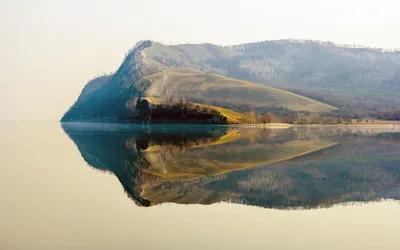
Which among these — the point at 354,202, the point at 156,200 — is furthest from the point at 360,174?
the point at 156,200

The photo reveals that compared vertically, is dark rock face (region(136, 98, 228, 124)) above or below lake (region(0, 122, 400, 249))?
below

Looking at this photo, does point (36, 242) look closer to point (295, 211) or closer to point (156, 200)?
point (156, 200)

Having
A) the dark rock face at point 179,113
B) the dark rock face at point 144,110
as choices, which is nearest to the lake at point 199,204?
the dark rock face at point 179,113

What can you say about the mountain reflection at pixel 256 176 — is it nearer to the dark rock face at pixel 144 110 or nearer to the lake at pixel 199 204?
the lake at pixel 199 204

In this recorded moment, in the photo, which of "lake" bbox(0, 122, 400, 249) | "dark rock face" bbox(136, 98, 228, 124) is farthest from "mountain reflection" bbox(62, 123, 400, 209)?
"dark rock face" bbox(136, 98, 228, 124)

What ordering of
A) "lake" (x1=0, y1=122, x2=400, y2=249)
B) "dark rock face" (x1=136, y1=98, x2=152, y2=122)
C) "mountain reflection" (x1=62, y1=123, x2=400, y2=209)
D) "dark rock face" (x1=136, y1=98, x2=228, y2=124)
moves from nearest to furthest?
1. "lake" (x1=0, y1=122, x2=400, y2=249)
2. "mountain reflection" (x1=62, y1=123, x2=400, y2=209)
3. "dark rock face" (x1=136, y1=98, x2=228, y2=124)
4. "dark rock face" (x1=136, y1=98, x2=152, y2=122)

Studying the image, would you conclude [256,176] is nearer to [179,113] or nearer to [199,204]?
[199,204]

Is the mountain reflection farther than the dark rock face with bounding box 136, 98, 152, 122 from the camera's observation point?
No

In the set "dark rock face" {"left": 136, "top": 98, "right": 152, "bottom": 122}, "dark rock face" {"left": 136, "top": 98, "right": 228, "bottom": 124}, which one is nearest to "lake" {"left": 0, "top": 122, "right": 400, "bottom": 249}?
→ "dark rock face" {"left": 136, "top": 98, "right": 228, "bottom": 124}

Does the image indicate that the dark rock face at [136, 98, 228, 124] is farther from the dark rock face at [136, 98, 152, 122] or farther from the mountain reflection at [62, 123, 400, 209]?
the mountain reflection at [62, 123, 400, 209]

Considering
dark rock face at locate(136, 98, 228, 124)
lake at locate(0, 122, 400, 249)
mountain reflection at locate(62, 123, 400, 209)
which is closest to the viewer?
lake at locate(0, 122, 400, 249)

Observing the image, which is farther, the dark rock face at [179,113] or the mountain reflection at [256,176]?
the dark rock face at [179,113]

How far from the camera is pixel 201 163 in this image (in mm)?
36969

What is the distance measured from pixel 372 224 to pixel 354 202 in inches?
167
